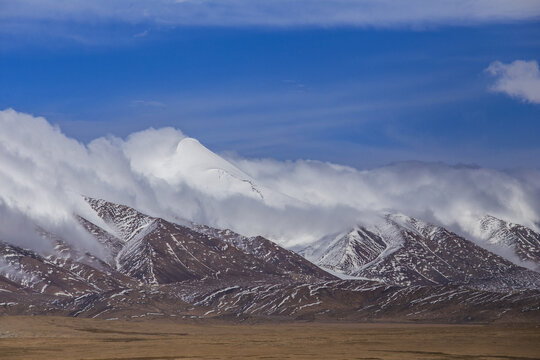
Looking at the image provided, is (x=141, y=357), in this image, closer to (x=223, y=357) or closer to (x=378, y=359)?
(x=223, y=357)

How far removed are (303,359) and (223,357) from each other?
16841 millimetres

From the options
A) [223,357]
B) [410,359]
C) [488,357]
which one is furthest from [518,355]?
[223,357]

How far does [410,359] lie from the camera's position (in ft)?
605

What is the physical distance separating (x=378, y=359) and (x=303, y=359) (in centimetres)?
1348

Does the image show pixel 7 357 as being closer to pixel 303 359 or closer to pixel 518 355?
pixel 303 359

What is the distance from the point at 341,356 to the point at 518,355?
108ft

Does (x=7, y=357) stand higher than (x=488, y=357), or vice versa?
(x=7, y=357)

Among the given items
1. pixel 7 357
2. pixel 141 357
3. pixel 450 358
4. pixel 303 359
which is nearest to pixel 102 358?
pixel 141 357

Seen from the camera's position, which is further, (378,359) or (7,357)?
(7,357)

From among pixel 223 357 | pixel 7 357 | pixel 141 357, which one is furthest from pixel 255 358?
pixel 7 357

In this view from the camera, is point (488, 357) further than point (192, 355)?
No

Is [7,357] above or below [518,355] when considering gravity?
above

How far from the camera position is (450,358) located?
184375 mm

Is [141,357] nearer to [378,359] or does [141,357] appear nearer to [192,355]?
[192,355]
